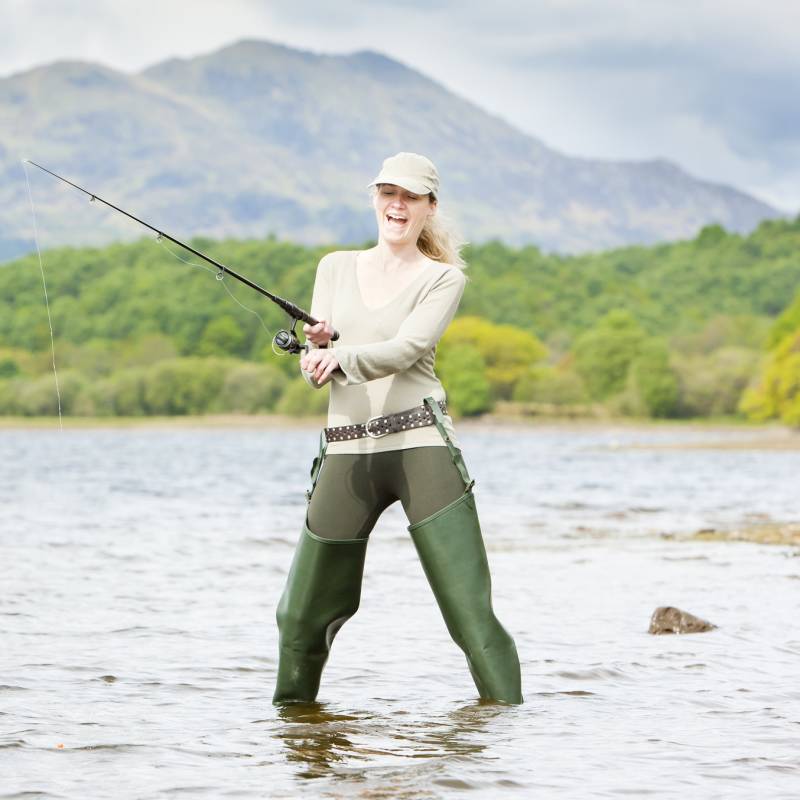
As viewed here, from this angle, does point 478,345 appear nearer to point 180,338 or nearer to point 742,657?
point 180,338

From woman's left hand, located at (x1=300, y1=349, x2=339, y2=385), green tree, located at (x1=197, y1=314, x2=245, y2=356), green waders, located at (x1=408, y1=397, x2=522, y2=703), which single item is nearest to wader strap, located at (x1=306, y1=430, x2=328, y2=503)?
green waders, located at (x1=408, y1=397, x2=522, y2=703)

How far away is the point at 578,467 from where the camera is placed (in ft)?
198

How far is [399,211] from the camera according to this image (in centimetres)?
673

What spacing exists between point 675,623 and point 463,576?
4620 mm

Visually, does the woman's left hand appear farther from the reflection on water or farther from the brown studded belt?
the reflection on water

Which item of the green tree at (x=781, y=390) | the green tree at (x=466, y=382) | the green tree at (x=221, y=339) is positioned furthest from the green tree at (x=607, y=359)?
the green tree at (x=221, y=339)

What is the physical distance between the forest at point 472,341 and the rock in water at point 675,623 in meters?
90.3

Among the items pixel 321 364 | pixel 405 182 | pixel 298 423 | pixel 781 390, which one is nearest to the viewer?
pixel 321 364

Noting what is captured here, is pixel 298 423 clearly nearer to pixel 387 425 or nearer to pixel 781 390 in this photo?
pixel 781 390

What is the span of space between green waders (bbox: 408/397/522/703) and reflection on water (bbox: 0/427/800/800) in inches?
19.3

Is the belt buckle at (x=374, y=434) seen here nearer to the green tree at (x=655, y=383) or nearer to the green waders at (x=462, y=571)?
the green waders at (x=462, y=571)

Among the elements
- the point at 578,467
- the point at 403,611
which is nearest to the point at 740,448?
the point at 578,467

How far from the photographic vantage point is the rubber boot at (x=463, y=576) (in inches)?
266

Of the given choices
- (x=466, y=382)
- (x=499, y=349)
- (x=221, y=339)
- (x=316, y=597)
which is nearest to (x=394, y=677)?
(x=316, y=597)
